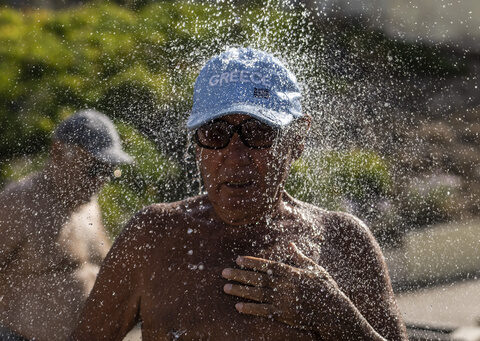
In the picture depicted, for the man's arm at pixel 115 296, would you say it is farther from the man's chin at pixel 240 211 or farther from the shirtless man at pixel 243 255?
the man's chin at pixel 240 211

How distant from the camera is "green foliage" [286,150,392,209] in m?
5.33

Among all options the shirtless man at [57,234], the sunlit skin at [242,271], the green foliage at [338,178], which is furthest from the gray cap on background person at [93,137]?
the green foliage at [338,178]

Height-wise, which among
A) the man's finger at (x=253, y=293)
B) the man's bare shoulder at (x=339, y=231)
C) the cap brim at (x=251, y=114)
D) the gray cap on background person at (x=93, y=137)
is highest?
the cap brim at (x=251, y=114)

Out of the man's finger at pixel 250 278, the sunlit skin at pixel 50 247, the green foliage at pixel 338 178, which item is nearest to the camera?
the man's finger at pixel 250 278

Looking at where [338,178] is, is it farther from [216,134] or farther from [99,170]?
[216,134]

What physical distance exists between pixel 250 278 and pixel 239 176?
0.30 m

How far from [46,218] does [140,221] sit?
155 cm

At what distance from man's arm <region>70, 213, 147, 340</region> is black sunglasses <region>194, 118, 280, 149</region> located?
0.39 m

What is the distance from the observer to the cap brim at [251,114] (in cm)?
196

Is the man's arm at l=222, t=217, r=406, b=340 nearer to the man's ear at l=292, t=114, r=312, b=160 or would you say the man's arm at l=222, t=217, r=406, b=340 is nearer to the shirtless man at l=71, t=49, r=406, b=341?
the shirtless man at l=71, t=49, r=406, b=341

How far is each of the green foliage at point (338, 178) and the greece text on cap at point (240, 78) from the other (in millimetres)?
3044

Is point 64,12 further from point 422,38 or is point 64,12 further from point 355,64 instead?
point 422,38

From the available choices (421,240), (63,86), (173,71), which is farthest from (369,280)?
(421,240)

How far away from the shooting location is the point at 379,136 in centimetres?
715
